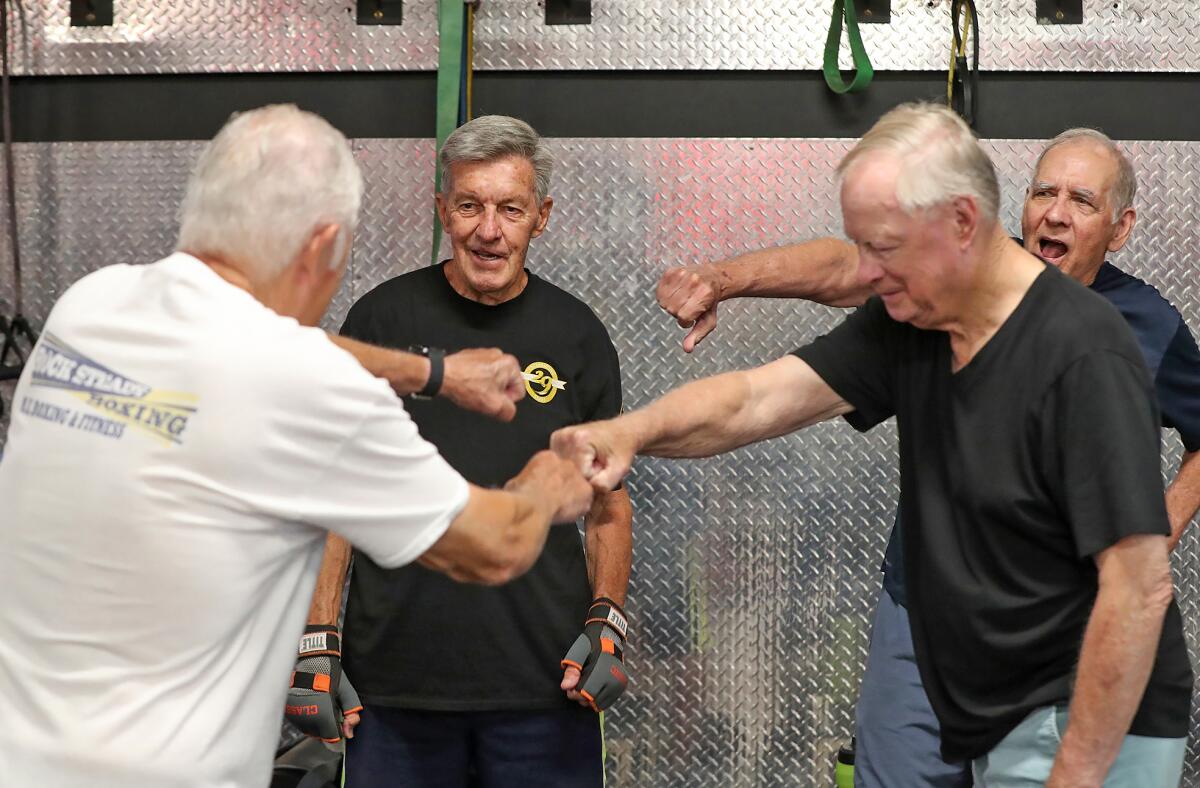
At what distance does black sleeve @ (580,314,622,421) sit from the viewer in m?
3.06

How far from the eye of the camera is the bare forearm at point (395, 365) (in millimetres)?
2447

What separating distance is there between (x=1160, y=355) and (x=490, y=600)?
1551 millimetres

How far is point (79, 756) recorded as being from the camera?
171 centimetres

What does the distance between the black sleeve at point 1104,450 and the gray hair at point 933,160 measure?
0.32 meters

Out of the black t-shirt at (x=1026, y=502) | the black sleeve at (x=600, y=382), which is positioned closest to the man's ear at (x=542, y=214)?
the black sleeve at (x=600, y=382)

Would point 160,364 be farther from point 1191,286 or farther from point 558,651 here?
point 1191,286

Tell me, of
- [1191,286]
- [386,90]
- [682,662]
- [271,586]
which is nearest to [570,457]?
[271,586]

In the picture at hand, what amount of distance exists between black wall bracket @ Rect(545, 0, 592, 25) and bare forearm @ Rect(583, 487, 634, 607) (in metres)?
1.59

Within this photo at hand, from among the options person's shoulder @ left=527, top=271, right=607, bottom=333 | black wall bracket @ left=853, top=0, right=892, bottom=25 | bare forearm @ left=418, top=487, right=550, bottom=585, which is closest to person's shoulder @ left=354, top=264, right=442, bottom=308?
person's shoulder @ left=527, top=271, right=607, bottom=333

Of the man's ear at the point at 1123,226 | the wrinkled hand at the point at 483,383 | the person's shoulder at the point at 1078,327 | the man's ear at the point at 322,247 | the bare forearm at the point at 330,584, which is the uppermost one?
the man's ear at the point at 322,247

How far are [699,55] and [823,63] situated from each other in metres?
0.37

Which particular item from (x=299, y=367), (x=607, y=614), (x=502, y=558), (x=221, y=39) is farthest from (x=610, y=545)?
(x=221, y=39)

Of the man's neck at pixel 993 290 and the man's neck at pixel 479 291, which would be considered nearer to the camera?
the man's neck at pixel 993 290

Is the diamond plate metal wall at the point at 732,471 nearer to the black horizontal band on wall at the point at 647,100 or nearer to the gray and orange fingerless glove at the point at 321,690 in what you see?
the black horizontal band on wall at the point at 647,100
